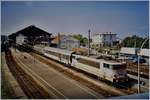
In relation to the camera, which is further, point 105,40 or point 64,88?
point 105,40

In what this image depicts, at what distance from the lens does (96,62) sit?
1945cm

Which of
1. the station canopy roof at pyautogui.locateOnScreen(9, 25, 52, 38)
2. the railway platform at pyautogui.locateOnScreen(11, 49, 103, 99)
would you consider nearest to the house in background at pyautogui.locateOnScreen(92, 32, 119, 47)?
the station canopy roof at pyautogui.locateOnScreen(9, 25, 52, 38)

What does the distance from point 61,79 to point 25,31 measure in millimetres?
24486

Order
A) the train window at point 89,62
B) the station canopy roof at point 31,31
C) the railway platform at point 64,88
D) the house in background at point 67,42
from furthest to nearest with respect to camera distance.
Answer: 1. the house in background at point 67,42
2. the station canopy roof at point 31,31
3. the train window at point 89,62
4. the railway platform at point 64,88

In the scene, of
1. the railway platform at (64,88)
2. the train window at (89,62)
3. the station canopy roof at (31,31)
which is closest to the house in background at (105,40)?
the station canopy roof at (31,31)

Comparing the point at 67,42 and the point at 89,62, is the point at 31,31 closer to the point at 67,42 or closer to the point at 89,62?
the point at 67,42

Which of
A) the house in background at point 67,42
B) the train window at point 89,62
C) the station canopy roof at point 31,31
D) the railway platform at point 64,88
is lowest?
the railway platform at point 64,88

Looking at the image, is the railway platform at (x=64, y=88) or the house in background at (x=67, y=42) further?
the house in background at (x=67, y=42)

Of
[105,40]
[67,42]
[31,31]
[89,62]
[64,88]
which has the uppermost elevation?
[31,31]

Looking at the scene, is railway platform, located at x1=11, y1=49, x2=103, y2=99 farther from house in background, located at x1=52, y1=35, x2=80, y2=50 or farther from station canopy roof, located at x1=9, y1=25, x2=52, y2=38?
house in background, located at x1=52, y1=35, x2=80, y2=50

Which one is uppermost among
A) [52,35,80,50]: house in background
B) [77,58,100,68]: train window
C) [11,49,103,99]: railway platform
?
[52,35,80,50]: house in background

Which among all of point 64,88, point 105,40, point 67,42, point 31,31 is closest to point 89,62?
point 64,88

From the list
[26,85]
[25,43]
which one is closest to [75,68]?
[26,85]

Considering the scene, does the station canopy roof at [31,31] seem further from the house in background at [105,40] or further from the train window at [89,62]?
the house in background at [105,40]
